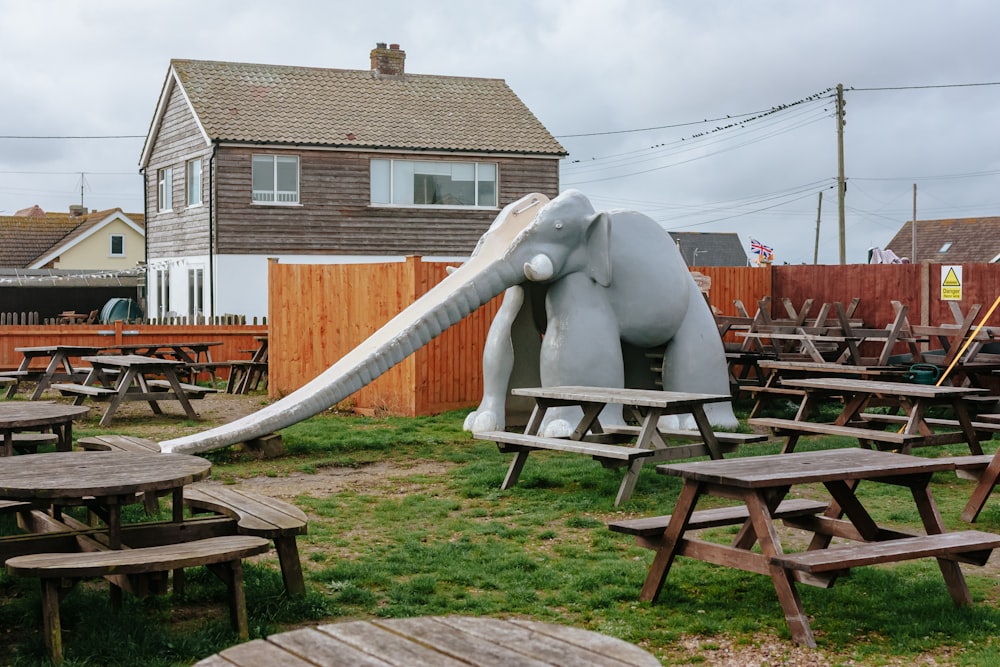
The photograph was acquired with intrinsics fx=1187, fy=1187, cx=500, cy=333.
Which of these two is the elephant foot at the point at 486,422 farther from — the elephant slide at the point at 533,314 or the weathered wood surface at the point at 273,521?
the weathered wood surface at the point at 273,521

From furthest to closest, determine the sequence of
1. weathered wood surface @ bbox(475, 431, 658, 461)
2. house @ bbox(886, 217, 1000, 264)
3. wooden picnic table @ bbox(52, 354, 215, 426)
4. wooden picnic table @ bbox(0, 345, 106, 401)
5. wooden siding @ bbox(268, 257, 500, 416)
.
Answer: house @ bbox(886, 217, 1000, 264) → wooden picnic table @ bbox(0, 345, 106, 401) → wooden siding @ bbox(268, 257, 500, 416) → wooden picnic table @ bbox(52, 354, 215, 426) → weathered wood surface @ bbox(475, 431, 658, 461)

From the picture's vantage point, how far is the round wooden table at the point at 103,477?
5.06 meters

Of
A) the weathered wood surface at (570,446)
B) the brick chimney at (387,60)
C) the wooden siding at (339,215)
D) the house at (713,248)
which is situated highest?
the brick chimney at (387,60)

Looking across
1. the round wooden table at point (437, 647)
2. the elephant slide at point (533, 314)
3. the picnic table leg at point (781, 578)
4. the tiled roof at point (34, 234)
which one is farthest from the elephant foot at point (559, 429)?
the tiled roof at point (34, 234)

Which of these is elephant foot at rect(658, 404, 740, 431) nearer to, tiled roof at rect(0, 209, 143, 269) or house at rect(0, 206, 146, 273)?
house at rect(0, 206, 146, 273)

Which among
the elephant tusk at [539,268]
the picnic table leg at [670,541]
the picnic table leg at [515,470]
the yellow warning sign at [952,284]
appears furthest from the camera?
the yellow warning sign at [952,284]

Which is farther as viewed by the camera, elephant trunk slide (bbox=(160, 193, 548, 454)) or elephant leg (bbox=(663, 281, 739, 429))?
elephant leg (bbox=(663, 281, 739, 429))

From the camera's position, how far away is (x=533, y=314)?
12.8 metres

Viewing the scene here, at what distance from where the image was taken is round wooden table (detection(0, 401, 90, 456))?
24.3 feet

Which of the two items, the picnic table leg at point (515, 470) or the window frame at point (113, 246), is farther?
the window frame at point (113, 246)

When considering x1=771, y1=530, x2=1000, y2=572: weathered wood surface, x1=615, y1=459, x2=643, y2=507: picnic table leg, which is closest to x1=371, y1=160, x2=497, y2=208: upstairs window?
x1=615, y1=459, x2=643, y2=507: picnic table leg

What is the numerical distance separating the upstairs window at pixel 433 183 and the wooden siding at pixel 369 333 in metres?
10.9

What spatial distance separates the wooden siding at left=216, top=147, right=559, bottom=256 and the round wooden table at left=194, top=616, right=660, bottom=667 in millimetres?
23906

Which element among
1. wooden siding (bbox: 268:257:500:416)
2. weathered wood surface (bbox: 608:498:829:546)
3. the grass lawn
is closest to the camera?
the grass lawn
